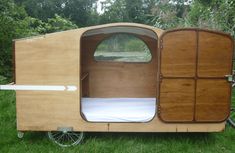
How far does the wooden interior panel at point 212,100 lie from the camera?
229 inches

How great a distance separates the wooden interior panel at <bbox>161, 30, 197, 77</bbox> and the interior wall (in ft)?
7.33

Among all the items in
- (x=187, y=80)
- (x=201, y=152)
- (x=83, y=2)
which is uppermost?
(x=83, y=2)

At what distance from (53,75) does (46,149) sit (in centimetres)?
108

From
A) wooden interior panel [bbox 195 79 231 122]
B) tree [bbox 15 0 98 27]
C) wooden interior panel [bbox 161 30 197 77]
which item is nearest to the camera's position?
wooden interior panel [bbox 161 30 197 77]

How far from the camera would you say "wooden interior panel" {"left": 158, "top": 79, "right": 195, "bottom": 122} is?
578 centimetres

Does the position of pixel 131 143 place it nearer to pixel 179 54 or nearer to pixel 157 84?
pixel 157 84

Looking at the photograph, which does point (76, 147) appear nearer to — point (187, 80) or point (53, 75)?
point (53, 75)

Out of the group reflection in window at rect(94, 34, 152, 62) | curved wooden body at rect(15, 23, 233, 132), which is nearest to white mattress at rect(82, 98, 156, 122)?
curved wooden body at rect(15, 23, 233, 132)

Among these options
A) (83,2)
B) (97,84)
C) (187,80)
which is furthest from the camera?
(83,2)

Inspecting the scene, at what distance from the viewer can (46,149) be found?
5863 mm

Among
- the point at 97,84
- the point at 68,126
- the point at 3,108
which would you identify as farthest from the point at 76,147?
the point at 3,108

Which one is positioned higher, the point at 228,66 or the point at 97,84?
the point at 228,66

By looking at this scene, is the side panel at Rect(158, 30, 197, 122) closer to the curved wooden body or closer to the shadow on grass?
the curved wooden body

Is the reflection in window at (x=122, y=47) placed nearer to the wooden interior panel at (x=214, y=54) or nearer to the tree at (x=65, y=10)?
the wooden interior panel at (x=214, y=54)
